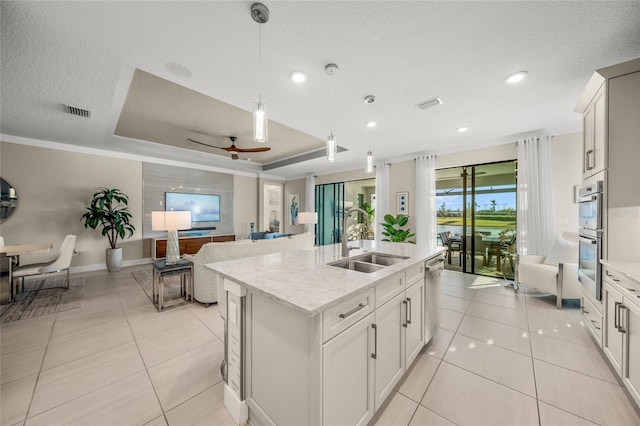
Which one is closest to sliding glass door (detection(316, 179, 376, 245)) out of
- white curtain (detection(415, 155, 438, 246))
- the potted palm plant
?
white curtain (detection(415, 155, 438, 246))

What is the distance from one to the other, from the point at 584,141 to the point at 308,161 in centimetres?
480

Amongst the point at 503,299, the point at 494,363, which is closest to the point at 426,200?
the point at 503,299

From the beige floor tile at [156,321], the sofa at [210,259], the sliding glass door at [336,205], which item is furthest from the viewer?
the sliding glass door at [336,205]

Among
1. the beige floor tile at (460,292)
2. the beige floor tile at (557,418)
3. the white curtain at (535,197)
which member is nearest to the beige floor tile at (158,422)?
the beige floor tile at (557,418)

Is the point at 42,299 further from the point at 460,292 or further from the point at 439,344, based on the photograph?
the point at 460,292

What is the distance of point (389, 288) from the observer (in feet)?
4.66

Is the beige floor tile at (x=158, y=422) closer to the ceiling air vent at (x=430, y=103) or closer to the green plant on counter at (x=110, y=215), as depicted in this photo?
the ceiling air vent at (x=430, y=103)

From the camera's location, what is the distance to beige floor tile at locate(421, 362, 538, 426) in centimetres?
138

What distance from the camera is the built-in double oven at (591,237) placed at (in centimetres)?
195

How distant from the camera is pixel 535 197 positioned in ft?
12.5

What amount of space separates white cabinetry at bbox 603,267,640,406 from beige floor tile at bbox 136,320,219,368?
10.2 ft

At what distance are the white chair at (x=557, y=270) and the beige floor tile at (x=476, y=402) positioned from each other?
85.8 inches

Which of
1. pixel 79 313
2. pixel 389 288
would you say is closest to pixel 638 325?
pixel 389 288

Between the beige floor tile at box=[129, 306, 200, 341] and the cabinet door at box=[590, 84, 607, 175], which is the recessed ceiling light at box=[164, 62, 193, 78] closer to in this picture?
the beige floor tile at box=[129, 306, 200, 341]
